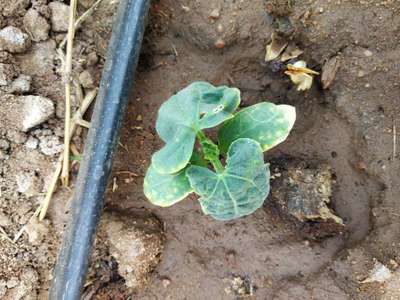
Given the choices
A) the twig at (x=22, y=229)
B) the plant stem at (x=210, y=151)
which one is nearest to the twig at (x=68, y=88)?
the twig at (x=22, y=229)

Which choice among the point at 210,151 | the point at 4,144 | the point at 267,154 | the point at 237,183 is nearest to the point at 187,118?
the point at 210,151

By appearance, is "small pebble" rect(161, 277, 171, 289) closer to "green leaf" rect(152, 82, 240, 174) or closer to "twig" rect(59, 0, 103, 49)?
"green leaf" rect(152, 82, 240, 174)

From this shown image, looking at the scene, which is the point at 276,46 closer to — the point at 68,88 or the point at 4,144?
the point at 68,88

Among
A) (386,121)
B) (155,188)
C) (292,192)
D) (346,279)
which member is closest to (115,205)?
(155,188)

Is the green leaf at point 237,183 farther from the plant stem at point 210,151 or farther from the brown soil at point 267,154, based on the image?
the brown soil at point 267,154

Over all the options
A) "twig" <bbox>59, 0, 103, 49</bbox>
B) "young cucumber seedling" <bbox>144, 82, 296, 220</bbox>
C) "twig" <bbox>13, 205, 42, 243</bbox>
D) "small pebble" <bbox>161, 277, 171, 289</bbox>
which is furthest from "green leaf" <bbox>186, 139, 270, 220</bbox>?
"twig" <bbox>59, 0, 103, 49</bbox>

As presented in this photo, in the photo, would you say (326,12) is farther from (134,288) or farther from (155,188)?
(134,288)

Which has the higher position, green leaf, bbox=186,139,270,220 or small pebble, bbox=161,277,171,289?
green leaf, bbox=186,139,270,220
